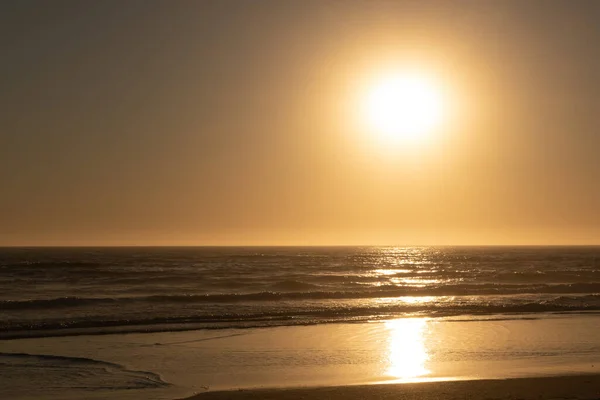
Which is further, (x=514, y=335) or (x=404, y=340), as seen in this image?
(x=514, y=335)

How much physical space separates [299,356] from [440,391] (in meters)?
5.11

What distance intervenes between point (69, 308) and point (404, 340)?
56.8 ft

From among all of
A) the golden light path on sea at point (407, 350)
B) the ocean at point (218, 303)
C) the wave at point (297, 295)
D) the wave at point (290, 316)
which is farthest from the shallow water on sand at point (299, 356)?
the wave at point (297, 295)

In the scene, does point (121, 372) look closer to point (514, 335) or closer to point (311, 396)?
point (311, 396)

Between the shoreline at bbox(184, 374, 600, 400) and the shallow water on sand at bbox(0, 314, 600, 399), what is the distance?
0.61 metres

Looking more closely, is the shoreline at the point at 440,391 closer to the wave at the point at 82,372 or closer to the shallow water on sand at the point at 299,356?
the shallow water on sand at the point at 299,356

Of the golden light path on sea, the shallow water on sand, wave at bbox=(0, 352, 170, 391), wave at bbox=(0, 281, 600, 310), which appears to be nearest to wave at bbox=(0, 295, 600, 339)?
the shallow water on sand

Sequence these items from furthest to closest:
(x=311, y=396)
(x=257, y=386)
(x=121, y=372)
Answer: (x=121, y=372), (x=257, y=386), (x=311, y=396)

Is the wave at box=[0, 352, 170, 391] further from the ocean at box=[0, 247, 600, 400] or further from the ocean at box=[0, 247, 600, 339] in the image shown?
the ocean at box=[0, 247, 600, 339]

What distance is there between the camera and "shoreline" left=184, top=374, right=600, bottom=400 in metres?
12.2

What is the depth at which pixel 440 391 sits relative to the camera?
12.5 metres

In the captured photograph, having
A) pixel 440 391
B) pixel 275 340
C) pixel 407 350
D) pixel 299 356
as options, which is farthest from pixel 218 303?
pixel 440 391

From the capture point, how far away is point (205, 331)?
22203 millimetres

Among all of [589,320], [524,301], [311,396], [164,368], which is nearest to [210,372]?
[164,368]
